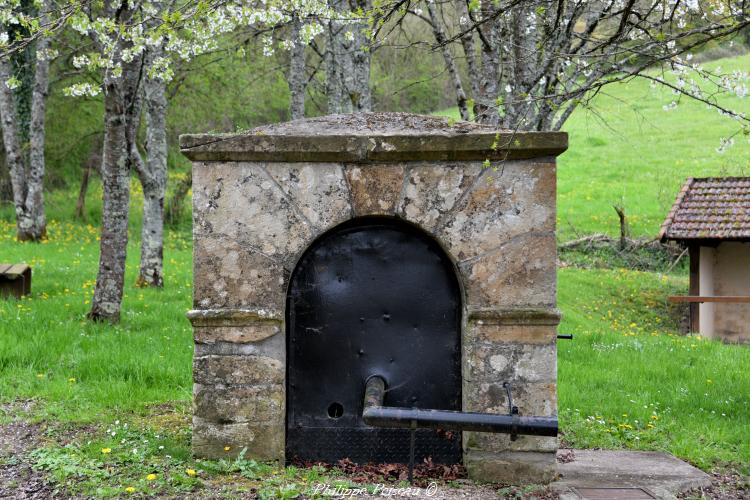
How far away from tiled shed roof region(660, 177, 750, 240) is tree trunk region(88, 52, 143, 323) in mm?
10572

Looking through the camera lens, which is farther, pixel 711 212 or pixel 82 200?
pixel 82 200

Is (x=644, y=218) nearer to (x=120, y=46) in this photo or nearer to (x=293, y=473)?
(x=120, y=46)

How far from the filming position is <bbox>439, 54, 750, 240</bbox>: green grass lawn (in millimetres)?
23453

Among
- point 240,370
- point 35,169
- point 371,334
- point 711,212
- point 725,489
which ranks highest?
point 35,169

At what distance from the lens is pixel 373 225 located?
14.3 feet

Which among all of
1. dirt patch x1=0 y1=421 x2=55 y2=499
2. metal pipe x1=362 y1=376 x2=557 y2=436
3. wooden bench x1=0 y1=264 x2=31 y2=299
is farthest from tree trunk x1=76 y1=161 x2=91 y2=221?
metal pipe x1=362 y1=376 x2=557 y2=436

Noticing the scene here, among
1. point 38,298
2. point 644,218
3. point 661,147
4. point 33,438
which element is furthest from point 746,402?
point 661,147

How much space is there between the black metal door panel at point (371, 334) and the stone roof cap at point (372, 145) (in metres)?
0.44

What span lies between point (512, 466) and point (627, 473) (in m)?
0.75

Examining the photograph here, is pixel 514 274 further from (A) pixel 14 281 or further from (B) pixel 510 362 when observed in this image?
(A) pixel 14 281

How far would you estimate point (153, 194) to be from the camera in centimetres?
1112

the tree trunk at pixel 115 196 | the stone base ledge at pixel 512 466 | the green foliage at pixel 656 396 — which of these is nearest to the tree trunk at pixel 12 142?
the tree trunk at pixel 115 196

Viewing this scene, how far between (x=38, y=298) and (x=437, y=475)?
7245 millimetres

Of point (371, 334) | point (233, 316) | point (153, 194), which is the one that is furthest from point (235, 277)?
point (153, 194)
